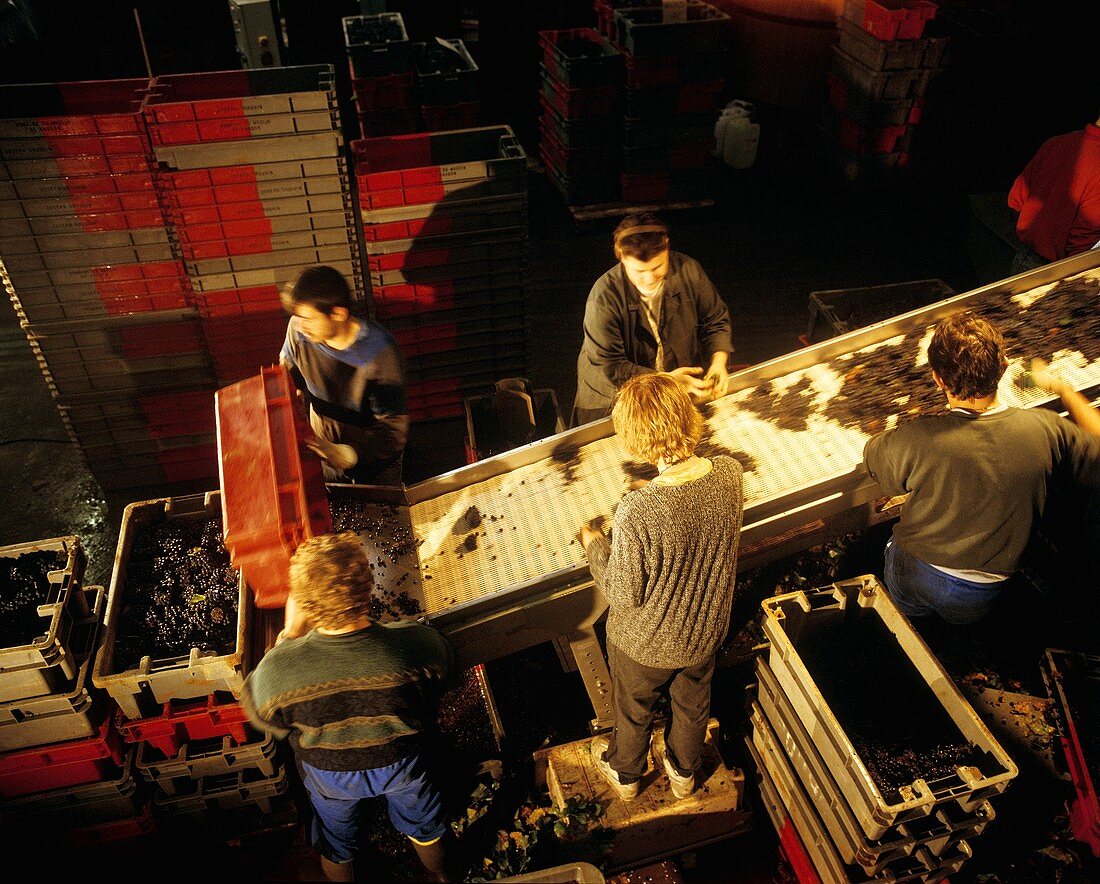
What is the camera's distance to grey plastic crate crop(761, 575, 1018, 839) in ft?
8.80

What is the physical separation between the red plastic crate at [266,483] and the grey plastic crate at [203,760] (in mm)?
610

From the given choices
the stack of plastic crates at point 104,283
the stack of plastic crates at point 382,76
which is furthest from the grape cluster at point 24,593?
the stack of plastic crates at point 382,76

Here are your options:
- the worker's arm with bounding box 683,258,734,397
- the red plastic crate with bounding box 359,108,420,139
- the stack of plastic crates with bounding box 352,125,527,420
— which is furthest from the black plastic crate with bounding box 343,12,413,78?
the worker's arm with bounding box 683,258,734,397

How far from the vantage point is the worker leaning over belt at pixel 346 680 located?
8.58 ft

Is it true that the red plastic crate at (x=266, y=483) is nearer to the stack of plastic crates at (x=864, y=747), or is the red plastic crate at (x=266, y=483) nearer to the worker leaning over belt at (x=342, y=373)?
the worker leaning over belt at (x=342, y=373)

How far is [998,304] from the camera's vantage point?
163 inches

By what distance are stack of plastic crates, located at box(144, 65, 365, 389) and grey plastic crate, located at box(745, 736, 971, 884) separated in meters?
3.79

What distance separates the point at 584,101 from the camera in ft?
25.3

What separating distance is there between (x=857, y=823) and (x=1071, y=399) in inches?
74.9

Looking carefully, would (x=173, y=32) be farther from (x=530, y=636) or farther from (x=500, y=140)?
(x=530, y=636)

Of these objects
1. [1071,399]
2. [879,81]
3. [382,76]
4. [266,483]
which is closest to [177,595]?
[266,483]

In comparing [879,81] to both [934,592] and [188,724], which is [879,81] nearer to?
[934,592]

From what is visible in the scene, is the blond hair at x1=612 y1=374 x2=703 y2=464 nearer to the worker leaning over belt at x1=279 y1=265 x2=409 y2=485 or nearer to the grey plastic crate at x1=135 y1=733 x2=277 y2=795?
the worker leaning over belt at x1=279 y1=265 x2=409 y2=485

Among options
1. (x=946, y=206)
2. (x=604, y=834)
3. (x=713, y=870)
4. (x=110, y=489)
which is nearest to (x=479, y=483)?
(x=604, y=834)
